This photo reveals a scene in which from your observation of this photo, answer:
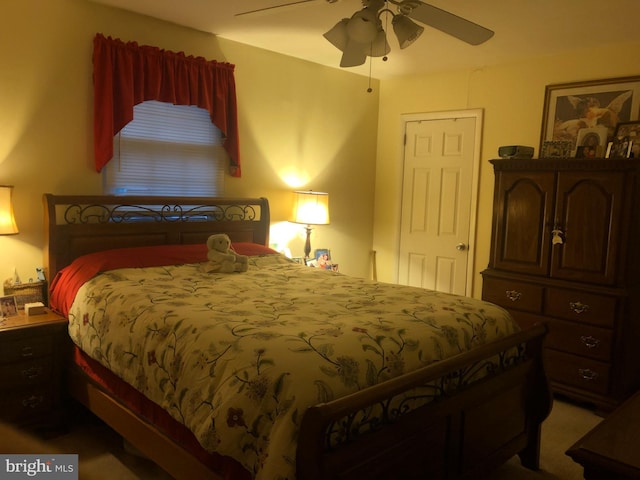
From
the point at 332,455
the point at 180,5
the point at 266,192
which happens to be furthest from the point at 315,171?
the point at 332,455

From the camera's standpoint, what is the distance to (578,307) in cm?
357

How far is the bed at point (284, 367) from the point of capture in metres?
1.71

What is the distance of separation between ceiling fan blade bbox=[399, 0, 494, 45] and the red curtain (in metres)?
1.89

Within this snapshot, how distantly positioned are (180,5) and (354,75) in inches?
85.0

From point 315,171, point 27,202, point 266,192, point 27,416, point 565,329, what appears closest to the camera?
point 27,416

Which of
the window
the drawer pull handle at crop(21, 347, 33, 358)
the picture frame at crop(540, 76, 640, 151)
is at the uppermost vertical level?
the picture frame at crop(540, 76, 640, 151)

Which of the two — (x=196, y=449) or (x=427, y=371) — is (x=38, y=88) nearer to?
(x=196, y=449)

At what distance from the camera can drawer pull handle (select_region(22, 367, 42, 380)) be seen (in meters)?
2.77

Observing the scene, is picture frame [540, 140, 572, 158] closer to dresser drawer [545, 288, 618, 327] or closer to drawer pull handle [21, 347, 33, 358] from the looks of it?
dresser drawer [545, 288, 618, 327]

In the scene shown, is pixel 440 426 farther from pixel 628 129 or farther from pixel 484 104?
pixel 484 104

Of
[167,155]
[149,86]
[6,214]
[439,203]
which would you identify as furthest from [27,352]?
[439,203]

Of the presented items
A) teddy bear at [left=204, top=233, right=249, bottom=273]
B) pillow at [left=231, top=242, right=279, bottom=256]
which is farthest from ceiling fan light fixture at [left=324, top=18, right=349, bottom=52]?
pillow at [left=231, top=242, right=279, bottom=256]

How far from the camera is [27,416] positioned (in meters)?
2.78

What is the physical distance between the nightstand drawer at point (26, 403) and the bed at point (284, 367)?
148 mm
